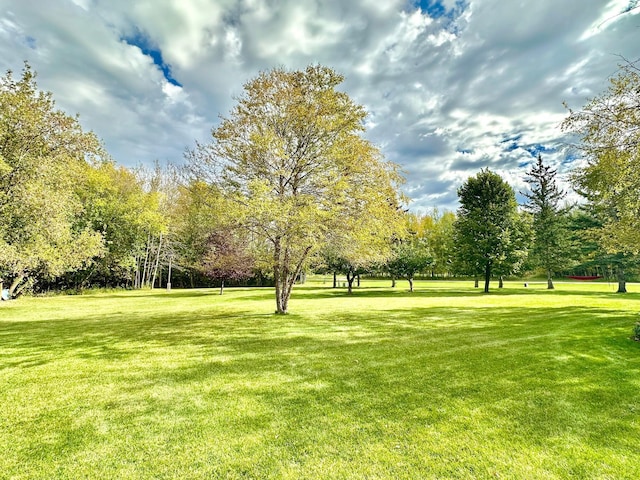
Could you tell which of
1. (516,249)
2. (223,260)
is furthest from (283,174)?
(516,249)

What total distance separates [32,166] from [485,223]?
31.1 metres

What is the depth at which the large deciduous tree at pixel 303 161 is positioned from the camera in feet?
34.6

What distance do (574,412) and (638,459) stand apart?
3.09 feet

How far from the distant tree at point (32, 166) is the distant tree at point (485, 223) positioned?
2841 centimetres

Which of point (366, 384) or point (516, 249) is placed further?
point (516, 249)

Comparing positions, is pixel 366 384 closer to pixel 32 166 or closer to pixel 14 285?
pixel 32 166

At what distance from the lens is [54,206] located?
12844 mm

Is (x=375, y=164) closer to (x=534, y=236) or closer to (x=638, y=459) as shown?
(x=638, y=459)

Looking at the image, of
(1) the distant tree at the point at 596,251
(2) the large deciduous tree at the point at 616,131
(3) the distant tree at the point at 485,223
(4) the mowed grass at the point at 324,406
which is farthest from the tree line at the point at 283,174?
(3) the distant tree at the point at 485,223

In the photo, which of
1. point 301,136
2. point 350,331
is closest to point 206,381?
point 350,331

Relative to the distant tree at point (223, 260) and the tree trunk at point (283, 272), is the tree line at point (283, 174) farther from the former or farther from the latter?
the distant tree at point (223, 260)

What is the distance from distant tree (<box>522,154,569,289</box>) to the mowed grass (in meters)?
26.6

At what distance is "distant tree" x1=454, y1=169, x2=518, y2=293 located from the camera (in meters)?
26.5

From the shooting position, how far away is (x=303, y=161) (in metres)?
10.9
